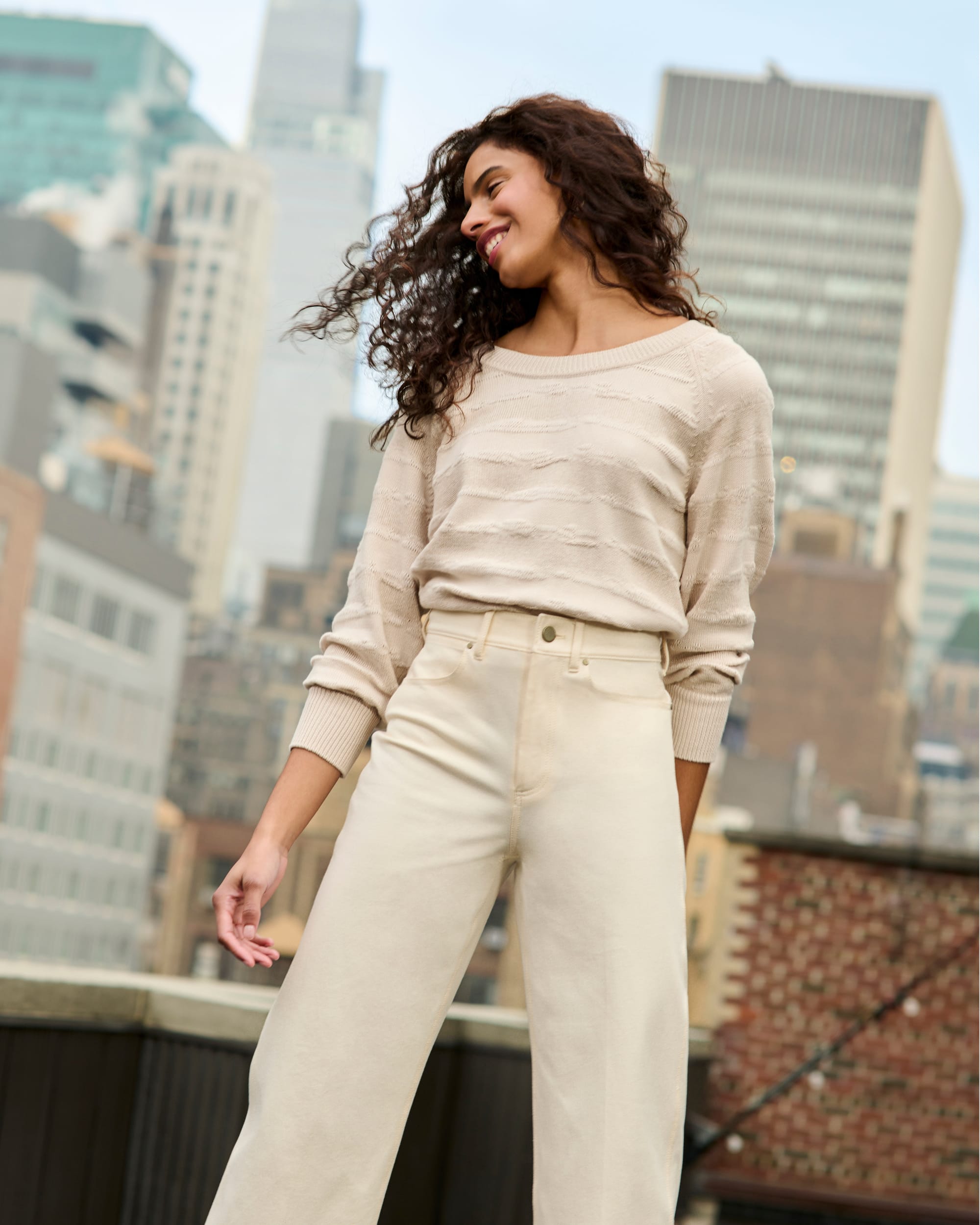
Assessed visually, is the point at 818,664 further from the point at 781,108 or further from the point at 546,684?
the point at 546,684

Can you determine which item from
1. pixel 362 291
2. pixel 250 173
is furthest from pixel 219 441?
pixel 362 291

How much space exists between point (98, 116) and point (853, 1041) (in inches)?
2518

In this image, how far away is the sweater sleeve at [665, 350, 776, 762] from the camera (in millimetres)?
1024

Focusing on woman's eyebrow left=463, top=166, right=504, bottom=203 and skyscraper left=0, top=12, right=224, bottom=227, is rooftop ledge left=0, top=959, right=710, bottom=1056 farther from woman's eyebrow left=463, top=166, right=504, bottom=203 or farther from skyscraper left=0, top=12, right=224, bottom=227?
skyscraper left=0, top=12, right=224, bottom=227

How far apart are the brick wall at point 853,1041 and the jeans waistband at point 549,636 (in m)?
4.84

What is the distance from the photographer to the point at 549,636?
960 millimetres

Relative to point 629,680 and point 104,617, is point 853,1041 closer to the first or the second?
point 629,680

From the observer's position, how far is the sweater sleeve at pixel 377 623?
102 centimetres

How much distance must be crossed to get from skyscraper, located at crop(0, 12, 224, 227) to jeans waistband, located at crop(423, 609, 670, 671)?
62.3 metres

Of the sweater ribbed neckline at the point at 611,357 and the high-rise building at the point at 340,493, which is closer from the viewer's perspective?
the sweater ribbed neckline at the point at 611,357

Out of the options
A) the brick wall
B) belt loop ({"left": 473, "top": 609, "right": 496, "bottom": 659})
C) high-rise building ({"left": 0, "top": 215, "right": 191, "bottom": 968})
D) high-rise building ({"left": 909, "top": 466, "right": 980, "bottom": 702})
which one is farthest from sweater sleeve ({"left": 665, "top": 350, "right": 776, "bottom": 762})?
high-rise building ({"left": 0, "top": 215, "right": 191, "bottom": 968})

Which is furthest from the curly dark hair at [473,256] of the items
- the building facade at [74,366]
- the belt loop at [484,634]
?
the building facade at [74,366]

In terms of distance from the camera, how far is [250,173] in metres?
63.3

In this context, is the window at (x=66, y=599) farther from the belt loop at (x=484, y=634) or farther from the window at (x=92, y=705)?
the belt loop at (x=484, y=634)
